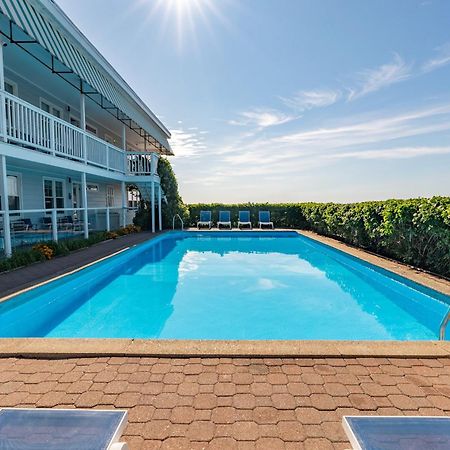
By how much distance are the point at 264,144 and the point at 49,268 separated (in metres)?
15.3

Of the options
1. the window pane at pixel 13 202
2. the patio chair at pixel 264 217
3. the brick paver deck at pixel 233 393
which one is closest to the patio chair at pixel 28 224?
the window pane at pixel 13 202

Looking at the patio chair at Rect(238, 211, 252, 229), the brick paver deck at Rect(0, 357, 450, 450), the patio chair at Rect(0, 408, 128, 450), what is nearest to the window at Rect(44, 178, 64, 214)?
the patio chair at Rect(238, 211, 252, 229)

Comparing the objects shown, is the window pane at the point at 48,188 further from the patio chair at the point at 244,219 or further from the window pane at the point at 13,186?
the patio chair at the point at 244,219

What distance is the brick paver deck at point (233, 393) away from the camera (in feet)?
6.17

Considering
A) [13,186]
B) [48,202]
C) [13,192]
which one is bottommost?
[48,202]

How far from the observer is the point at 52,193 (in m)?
12.4

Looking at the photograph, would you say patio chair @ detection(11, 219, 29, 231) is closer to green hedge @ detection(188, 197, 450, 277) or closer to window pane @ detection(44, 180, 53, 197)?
window pane @ detection(44, 180, 53, 197)

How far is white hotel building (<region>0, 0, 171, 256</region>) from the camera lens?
6809mm

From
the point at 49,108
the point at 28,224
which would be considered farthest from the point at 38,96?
the point at 28,224

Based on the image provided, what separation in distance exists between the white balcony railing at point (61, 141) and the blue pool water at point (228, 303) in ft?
13.5

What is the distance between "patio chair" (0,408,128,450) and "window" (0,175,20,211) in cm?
1131

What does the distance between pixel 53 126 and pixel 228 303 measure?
7697 mm

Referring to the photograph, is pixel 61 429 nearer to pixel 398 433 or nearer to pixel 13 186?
pixel 398 433

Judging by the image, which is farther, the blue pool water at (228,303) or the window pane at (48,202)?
the window pane at (48,202)
